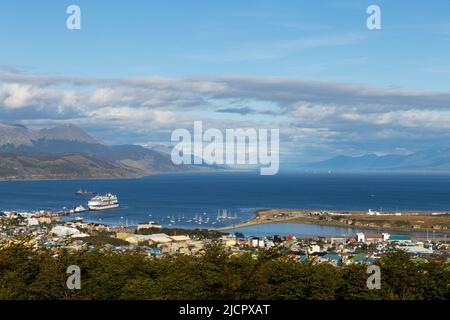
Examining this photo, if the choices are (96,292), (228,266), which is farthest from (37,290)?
(228,266)

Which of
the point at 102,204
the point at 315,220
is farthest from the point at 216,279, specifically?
the point at 102,204

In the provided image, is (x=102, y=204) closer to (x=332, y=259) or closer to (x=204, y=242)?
(x=204, y=242)

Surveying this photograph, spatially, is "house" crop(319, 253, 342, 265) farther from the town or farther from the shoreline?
the shoreline

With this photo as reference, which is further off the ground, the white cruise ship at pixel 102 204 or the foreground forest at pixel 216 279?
the white cruise ship at pixel 102 204

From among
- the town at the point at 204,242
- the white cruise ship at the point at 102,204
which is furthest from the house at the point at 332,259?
the white cruise ship at the point at 102,204

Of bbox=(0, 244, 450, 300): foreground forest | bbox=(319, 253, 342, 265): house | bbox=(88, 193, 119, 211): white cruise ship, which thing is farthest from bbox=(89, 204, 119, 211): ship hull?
bbox=(0, 244, 450, 300): foreground forest

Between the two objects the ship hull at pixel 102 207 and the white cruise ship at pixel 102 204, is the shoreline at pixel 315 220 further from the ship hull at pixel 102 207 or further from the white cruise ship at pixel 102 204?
the white cruise ship at pixel 102 204

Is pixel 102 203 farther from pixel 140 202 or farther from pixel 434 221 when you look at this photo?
pixel 434 221
